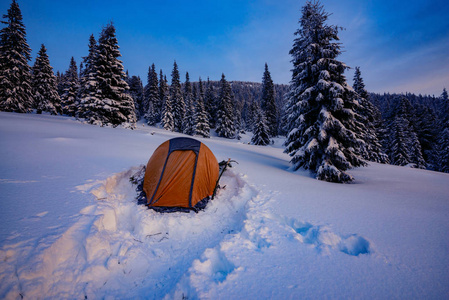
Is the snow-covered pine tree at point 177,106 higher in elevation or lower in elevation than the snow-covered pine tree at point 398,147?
higher

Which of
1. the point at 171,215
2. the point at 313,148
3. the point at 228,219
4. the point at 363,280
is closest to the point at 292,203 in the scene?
the point at 228,219

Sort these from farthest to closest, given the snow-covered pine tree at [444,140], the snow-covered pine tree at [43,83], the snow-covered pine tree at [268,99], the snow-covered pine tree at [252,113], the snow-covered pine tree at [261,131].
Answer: the snow-covered pine tree at [252,113], the snow-covered pine tree at [268,99], the snow-covered pine tree at [261,131], the snow-covered pine tree at [43,83], the snow-covered pine tree at [444,140]

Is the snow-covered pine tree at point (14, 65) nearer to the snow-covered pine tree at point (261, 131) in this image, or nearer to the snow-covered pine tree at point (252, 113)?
the snow-covered pine tree at point (261, 131)

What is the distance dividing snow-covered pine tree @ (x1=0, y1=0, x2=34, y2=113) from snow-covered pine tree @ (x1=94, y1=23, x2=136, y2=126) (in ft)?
41.5

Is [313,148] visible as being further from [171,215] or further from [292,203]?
[171,215]

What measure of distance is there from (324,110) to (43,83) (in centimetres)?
3850

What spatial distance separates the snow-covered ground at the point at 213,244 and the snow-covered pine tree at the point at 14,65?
82.6ft

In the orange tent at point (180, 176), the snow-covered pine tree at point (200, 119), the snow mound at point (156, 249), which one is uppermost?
the snow-covered pine tree at point (200, 119)

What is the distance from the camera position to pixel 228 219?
14.9 ft

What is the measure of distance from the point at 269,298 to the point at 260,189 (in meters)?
3.62

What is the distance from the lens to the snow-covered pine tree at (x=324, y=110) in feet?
26.8

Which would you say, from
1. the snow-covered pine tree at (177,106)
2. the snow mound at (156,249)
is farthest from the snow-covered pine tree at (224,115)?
the snow mound at (156,249)

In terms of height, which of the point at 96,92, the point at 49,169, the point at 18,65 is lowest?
the point at 49,169

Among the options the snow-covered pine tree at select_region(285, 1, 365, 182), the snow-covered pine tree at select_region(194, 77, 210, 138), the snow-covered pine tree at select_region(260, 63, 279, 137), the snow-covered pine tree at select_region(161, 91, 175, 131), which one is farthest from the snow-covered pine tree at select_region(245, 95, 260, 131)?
the snow-covered pine tree at select_region(285, 1, 365, 182)
